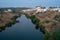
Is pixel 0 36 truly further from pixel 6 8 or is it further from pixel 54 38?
pixel 6 8

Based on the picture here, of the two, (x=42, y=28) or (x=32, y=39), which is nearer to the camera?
(x=32, y=39)

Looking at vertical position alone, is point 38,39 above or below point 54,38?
below

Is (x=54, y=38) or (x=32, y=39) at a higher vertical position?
(x=54, y=38)

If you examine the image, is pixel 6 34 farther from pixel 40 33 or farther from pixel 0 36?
pixel 40 33

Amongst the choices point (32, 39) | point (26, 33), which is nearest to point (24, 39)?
point (32, 39)

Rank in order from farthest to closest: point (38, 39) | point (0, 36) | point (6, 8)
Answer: point (6, 8) → point (0, 36) → point (38, 39)

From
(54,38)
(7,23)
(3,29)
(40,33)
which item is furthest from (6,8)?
(54,38)

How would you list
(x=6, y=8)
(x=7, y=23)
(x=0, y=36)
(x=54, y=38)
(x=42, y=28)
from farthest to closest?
(x=6, y=8)
(x=7, y=23)
(x=42, y=28)
(x=0, y=36)
(x=54, y=38)

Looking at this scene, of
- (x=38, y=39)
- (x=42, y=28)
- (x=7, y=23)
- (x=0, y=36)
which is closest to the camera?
(x=38, y=39)

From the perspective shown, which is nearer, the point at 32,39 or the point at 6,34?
the point at 32,39
